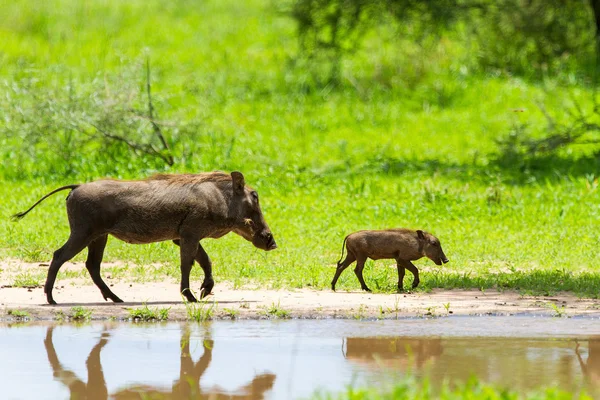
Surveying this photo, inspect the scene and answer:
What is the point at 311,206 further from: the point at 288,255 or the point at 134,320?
the point at 134,320

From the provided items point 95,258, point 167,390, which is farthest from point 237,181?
point 167,390

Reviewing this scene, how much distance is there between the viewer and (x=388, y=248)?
374 inches

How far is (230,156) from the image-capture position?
16.4 m

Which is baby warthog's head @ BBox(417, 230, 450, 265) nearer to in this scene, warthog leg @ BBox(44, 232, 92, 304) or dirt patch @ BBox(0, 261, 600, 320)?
dirt patch @ BBox(0, 261, 600, 320)

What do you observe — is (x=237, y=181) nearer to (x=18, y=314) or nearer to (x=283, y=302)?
(x=283, y=302)

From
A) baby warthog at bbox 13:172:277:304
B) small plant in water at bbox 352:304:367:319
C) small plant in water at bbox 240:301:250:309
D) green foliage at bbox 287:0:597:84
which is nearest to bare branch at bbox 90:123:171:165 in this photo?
green foliage at bbox 287:0:597:84

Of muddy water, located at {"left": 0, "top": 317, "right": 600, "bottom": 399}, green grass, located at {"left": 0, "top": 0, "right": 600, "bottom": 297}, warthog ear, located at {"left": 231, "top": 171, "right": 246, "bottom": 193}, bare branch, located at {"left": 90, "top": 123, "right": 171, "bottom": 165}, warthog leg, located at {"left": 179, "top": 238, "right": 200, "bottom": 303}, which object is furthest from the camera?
bare branch, located at {"left": 90, "top": 123, "right": 171, "bottom": 165}

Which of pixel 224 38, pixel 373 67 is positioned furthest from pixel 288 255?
pixel 224 38

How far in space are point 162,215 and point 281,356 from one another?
2.49m

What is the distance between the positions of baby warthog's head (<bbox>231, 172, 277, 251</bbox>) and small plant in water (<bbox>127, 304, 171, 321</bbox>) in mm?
1257

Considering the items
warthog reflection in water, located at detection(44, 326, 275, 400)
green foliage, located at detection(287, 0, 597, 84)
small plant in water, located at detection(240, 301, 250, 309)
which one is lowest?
warthog reflection in water, located at detection(44, 326, 275, 400)

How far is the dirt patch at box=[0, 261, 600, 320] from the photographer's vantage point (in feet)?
27.4

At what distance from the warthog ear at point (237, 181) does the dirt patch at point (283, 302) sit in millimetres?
880

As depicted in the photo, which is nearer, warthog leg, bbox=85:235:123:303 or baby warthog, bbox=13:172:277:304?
baby warthog, bbox=13:172:277:304
